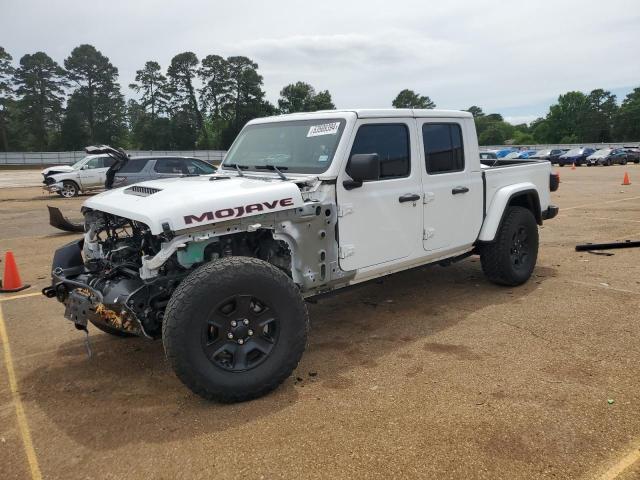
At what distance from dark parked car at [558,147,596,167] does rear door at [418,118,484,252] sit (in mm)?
37499

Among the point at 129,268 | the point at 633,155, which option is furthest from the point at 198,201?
the point at 633,155

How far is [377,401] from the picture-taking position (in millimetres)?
→ 3316

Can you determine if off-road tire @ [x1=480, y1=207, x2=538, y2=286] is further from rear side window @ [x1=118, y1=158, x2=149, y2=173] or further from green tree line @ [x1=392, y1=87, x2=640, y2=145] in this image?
green tree line @ [x1=392, y1=87, x2=640, y2=145]

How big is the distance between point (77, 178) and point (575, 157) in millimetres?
34667

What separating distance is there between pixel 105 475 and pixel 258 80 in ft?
266

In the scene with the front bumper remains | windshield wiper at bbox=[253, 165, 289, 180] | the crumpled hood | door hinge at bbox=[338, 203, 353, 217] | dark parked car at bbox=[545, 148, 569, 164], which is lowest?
dark parked car at bbox=[545, 148, 569, 164]

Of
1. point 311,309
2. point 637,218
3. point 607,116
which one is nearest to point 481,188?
point 311,309

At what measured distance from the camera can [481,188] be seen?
5.27 meters

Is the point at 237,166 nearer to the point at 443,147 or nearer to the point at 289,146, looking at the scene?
the point at 289,146

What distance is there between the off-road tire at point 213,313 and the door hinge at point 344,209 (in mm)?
788

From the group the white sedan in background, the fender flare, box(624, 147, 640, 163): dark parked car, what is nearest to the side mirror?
the fender flare

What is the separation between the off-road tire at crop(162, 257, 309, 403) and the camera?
10.1ft

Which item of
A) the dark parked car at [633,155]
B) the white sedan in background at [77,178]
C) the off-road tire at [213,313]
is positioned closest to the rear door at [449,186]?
the off-road tire at [213,313]

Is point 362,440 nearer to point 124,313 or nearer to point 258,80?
point 124,313
